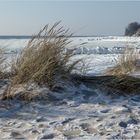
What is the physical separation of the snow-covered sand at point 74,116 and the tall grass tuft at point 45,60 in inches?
6.9

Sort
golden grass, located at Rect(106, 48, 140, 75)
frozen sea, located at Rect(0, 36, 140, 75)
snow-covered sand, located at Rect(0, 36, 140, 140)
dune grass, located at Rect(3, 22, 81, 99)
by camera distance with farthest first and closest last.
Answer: frozen sea, located at Rect(0, 36, 140, 75), golden grass, located at Rect(106, 48, 140, 75), dune grass, located at Rect(3, 22, 81, 99), snow-covered sand, located at Rect(0, 36, 140, 140)

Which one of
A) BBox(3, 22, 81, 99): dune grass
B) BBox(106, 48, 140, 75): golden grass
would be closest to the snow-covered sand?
BBox(3, 22, 81, 99): dune grass

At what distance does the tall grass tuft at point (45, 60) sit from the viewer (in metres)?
4.99

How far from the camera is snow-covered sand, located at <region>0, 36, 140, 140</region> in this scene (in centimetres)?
374

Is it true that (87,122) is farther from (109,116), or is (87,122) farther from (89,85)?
(89,85)

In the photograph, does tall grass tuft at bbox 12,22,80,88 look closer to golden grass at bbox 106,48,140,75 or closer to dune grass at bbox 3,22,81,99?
dune grass at bbox 3,22,81,99

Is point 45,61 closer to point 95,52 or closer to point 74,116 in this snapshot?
point 74,116

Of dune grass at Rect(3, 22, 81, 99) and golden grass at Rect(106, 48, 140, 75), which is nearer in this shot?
dune grass at Rect(3, 22, 81, 99)

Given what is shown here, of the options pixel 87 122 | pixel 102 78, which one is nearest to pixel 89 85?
pixel 102 78

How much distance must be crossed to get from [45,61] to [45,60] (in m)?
0.02

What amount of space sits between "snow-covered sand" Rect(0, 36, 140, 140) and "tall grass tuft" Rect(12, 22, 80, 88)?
0.57 ft

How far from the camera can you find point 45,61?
16.6ft

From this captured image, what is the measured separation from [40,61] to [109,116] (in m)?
1.25

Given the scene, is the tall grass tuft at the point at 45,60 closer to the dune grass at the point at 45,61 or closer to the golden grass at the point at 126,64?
the dune grass at the point at 45,61
